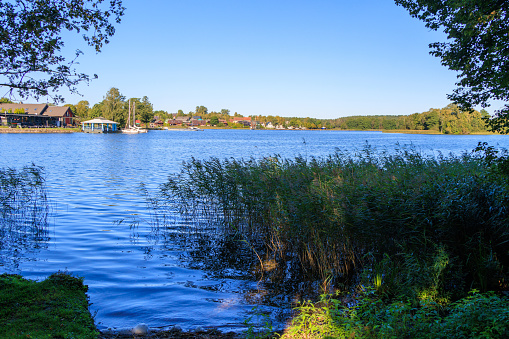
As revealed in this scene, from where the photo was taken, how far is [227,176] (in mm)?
11812

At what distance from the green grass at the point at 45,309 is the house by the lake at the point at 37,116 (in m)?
101

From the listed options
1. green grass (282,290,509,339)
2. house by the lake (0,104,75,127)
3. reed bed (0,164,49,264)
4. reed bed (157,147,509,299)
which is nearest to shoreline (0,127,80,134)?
house by the lake (0,104,75,127)

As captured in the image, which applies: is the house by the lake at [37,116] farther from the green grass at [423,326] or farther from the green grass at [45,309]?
the green grass at [423,326]

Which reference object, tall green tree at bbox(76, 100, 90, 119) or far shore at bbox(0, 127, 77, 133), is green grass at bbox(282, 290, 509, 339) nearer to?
far shore at bbox(0, 127, 77, 133)

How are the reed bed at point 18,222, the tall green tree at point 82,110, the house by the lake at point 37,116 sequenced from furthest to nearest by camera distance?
the tall green tree at point 82,110 < the house by the lake at point 37,116 < the reed bed at point 18,222

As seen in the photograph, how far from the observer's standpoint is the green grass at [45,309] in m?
4.54

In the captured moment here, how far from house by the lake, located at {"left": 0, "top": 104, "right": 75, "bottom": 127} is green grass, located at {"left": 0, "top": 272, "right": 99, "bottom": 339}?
101 meters

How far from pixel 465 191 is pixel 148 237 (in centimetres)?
885

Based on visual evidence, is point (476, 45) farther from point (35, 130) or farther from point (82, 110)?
point (82, 110)

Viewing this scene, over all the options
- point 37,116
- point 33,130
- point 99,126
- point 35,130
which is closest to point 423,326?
point 33,130

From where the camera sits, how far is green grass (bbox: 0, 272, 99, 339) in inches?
179

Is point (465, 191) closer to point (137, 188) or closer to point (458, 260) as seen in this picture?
point (458, 260)

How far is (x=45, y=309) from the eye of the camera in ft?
17.1

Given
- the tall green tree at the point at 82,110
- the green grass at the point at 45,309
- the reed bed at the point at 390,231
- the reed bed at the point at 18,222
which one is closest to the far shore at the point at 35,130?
the tall green tree at the point at 82,110
